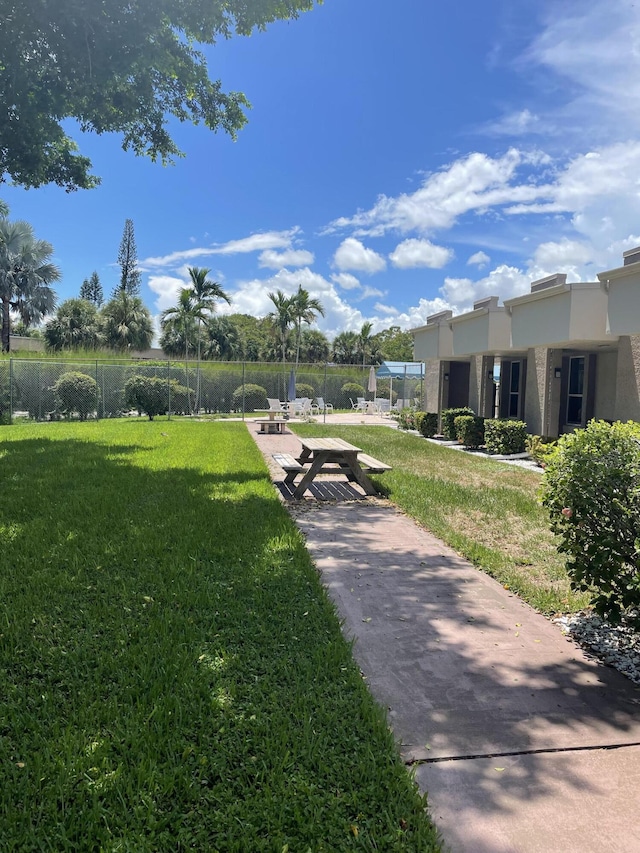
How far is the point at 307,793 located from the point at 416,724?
741 millimetres

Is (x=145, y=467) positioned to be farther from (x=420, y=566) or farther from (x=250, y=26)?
(x=250, y=26)

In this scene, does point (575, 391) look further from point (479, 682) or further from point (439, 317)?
point (479, 682)

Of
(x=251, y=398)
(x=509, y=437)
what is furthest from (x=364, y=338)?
(x=509, y=437)

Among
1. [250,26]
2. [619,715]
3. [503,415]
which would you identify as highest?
[250,26]

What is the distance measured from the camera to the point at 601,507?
3297 millimetres

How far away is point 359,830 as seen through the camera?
1.94 meters

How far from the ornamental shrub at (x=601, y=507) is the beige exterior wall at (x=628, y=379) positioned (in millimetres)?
7176

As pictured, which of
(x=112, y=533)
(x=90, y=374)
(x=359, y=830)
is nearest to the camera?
(x=359, y=830)

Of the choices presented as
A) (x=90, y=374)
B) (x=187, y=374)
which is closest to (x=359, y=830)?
(x=90, y=374)

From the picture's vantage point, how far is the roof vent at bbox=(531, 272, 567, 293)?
11.6 m

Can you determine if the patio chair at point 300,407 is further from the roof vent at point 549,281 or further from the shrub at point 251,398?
the roof vent at point 549,281

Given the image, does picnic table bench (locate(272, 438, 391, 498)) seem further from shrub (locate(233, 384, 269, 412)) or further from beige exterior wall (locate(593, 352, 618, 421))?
shrub (locate(233, 384, 269, 412))

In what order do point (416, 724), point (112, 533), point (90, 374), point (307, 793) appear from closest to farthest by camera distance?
point (307, 793) → point (416, 724) → point (112, 533) → point (90, 374)

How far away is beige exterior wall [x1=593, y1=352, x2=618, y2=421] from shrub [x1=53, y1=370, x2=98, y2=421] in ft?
56.1
